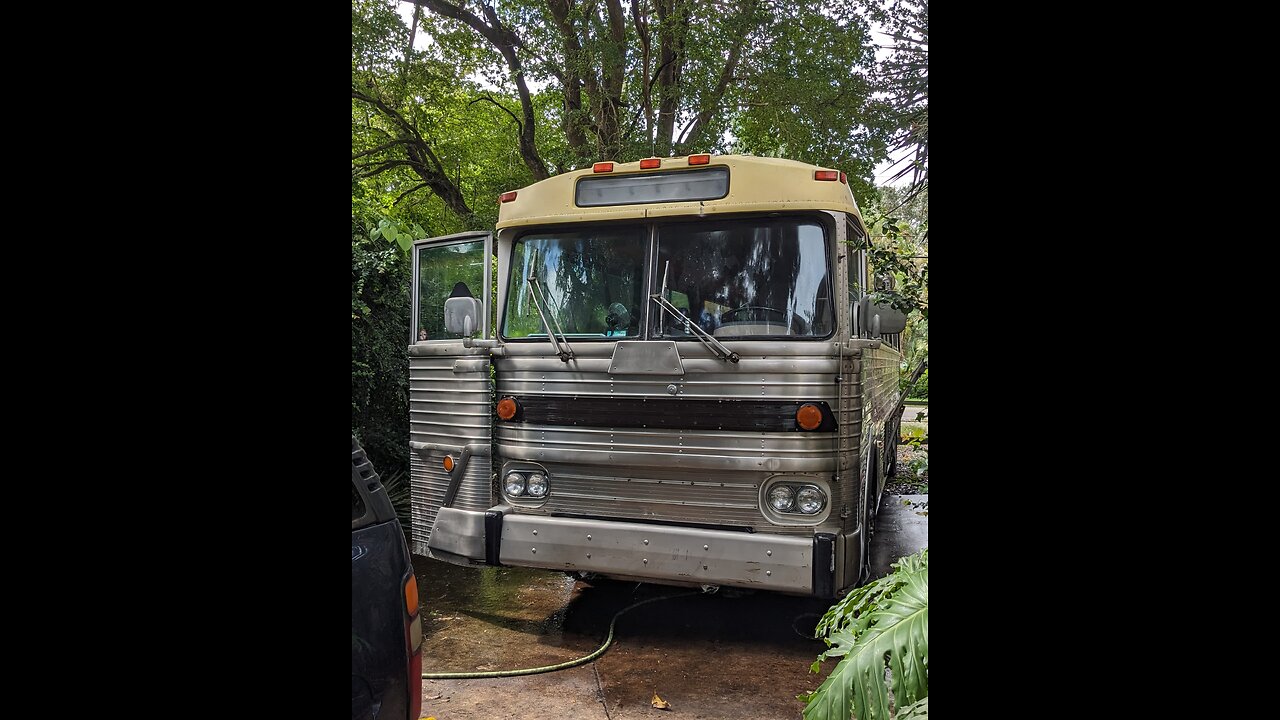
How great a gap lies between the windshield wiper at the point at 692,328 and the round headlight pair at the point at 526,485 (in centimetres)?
130

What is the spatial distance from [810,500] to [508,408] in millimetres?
1998

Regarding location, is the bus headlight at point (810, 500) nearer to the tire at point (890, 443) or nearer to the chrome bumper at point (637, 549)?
the chrome bumper at point (637, 549)

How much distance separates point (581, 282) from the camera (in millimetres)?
5426

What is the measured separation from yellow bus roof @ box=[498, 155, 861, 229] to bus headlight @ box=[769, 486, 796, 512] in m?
1.64

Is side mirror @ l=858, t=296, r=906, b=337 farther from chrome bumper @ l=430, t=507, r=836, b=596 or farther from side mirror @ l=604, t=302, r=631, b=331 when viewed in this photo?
side mirror @ l=604, t=302, r=631, b=331

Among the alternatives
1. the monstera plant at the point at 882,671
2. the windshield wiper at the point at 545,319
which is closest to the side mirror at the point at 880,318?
the windshield wiper at the point at 545,319

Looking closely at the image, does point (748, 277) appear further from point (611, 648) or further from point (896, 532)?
point (896, 532)

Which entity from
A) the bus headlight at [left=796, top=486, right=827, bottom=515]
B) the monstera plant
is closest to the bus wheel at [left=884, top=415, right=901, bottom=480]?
the bus headlight at [left=796, top=486, right=827, bottom=515]

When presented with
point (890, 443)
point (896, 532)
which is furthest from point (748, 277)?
point (890, 443)

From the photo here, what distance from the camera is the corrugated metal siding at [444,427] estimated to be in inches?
210
